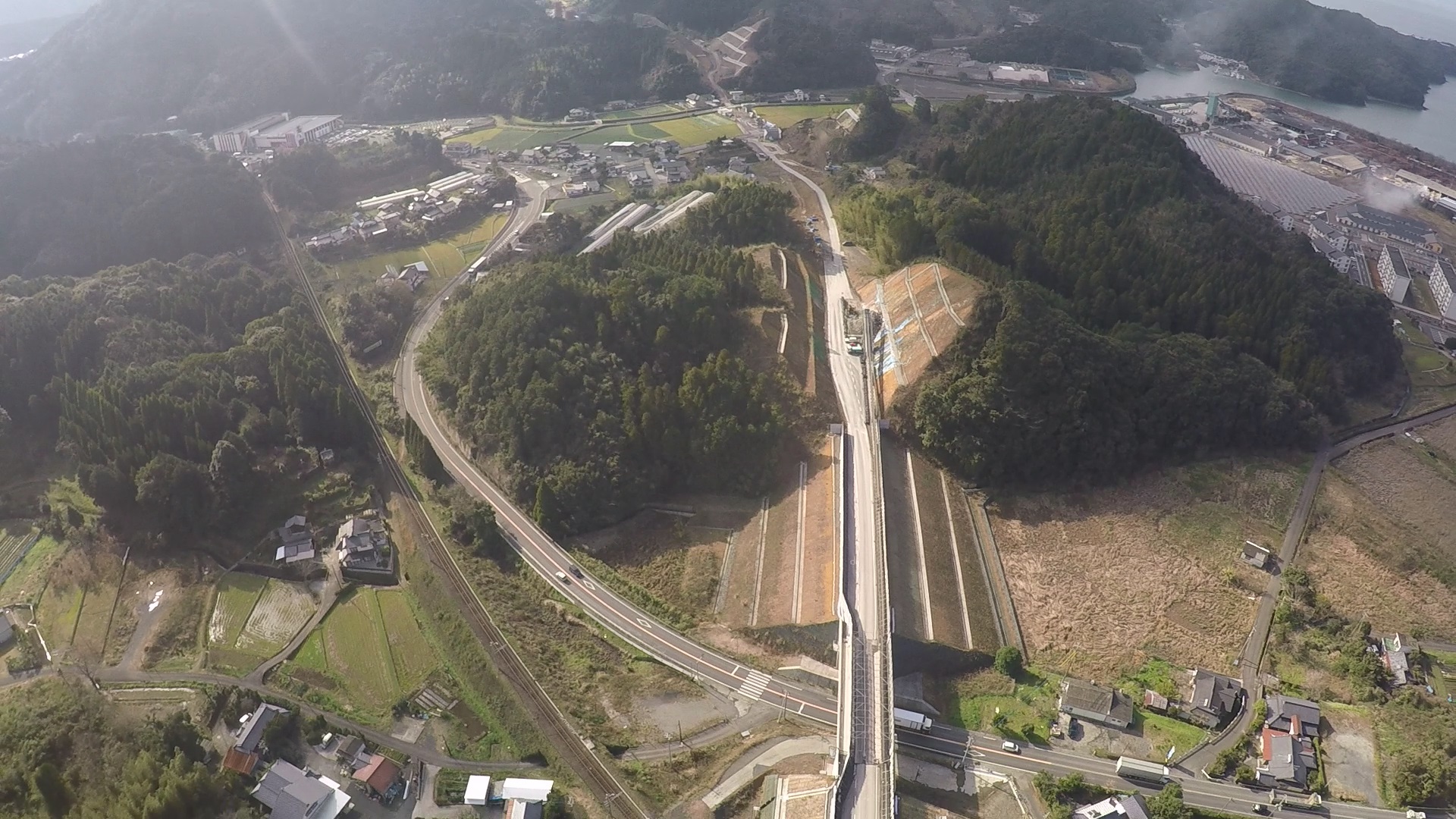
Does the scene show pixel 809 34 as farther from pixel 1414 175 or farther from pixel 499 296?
pixel 499 296

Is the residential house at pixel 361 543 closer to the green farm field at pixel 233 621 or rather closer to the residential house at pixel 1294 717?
the green farm field at pixel 233 621

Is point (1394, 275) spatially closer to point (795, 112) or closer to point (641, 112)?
point (795, 112)

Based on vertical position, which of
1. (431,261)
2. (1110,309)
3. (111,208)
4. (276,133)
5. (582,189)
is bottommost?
(431,261)

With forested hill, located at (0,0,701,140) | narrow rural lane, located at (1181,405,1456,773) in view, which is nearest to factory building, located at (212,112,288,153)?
forested hill, located at (0,0,701,140)

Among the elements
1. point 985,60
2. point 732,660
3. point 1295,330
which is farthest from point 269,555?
point 985,60

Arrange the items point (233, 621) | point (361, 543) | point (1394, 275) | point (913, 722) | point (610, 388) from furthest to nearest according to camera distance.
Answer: point (1394, 275) → point (610, 388) → point (361, 543) → point (233, 621) → point (913, 722)

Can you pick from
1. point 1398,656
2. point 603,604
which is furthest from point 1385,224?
point 603,604

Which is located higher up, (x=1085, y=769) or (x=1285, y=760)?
(x=1285, y=760)
